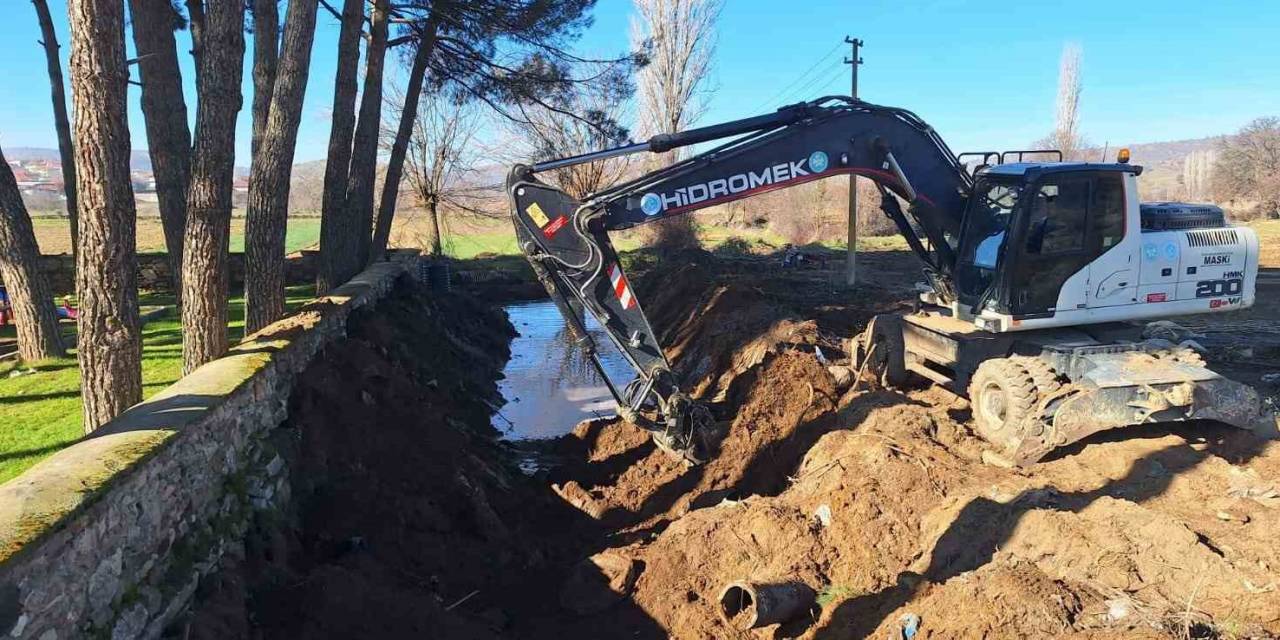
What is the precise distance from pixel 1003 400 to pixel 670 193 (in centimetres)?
351

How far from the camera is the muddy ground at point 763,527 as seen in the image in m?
4.29

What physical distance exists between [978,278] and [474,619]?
18.1 ft

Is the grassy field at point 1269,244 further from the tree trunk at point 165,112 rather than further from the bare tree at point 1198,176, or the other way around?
the bare tree at point 1198,176

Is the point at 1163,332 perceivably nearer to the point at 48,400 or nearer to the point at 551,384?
the point at 551,384

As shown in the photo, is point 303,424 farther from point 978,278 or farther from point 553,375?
point 553,375

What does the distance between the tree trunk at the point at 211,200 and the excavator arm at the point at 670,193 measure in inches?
115

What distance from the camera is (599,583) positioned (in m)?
5.71

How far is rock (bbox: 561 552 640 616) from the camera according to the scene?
18.2ft

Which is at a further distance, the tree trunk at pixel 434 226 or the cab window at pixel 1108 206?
the tree trunk at pixel 434 226

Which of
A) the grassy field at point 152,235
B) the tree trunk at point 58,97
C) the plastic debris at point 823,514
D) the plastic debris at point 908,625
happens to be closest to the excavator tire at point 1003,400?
the plastic debris at point 823,514

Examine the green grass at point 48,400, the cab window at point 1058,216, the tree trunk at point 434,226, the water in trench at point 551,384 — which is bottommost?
the water in trench at point 551,384

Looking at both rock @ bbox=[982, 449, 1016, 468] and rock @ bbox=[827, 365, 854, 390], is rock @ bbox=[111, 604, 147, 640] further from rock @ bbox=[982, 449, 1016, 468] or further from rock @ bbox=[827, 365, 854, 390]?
rock @ bbox=[827, 365, 854, 390]

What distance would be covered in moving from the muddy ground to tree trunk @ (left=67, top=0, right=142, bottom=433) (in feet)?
4.63

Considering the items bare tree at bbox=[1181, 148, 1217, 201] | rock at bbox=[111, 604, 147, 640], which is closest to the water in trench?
rock at bbox=[111, 604, 147, 640]
